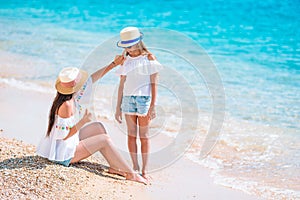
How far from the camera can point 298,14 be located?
17.1 m

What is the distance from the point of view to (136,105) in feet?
14.4

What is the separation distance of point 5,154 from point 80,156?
27.1 inches

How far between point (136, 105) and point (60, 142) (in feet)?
2.58

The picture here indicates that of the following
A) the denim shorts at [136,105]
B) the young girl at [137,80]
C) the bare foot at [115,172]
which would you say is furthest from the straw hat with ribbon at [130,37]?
the bare foot at [115,172]

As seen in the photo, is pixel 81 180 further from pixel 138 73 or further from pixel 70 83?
pixel 138 73

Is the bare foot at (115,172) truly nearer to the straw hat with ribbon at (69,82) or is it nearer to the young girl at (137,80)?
the young girl at (137,80)

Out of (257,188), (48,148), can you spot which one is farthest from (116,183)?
(257,188)

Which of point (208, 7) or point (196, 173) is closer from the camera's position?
point (196, 173)

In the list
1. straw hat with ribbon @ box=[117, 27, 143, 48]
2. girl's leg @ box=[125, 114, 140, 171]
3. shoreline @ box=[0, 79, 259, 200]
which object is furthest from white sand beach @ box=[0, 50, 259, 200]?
straw hat with ribbon @ box=[117, 27, 143, 48]

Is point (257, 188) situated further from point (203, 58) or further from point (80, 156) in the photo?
point (203, 58)

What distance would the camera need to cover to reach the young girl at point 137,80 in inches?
168

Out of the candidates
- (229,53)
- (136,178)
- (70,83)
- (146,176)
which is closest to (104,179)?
(136,178)

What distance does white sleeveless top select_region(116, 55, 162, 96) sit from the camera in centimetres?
431

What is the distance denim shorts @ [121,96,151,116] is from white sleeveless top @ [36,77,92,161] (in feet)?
1.46
